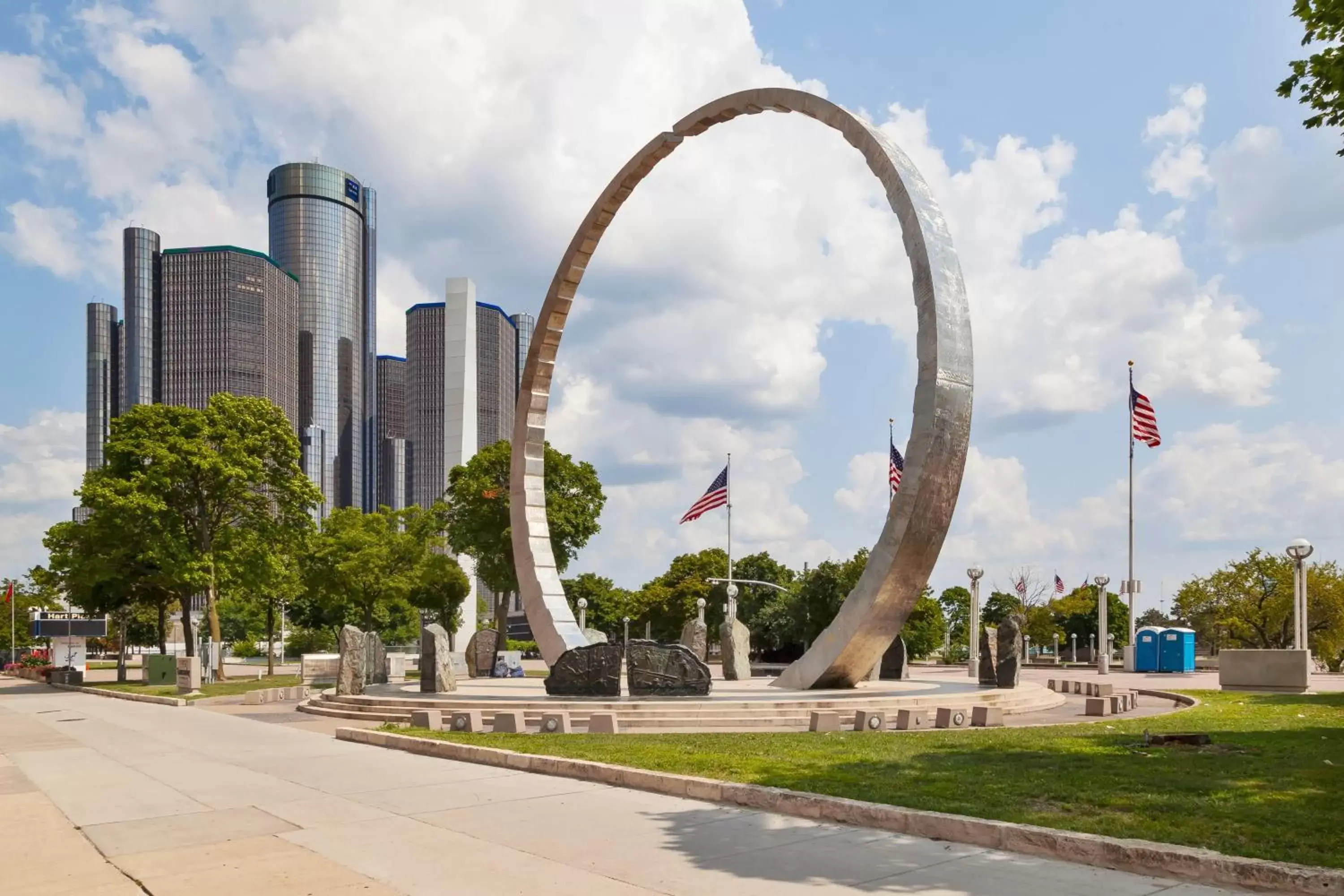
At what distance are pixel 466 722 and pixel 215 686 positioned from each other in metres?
23.6

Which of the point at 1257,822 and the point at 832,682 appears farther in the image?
the point at 832,682

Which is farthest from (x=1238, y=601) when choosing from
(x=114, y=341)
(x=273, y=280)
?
(x=114, y=341)

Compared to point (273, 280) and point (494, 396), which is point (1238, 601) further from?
point (273, 280)

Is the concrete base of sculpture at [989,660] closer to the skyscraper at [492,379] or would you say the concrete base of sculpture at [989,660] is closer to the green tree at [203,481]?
the green tree at [203,481]

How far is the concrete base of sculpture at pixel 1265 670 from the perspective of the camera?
2653 centimetres

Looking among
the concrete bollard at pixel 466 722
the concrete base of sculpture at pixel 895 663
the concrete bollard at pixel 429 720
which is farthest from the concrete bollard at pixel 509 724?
the concrete base of sculpture at pixel 895 663

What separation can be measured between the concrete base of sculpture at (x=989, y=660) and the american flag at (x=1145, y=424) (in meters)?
14.6

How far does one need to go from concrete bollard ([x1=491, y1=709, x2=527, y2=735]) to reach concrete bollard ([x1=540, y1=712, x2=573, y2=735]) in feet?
1.12

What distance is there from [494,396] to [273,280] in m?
60.9

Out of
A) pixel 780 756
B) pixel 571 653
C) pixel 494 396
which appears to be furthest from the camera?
pixel 494 396

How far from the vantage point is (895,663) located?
1135 inches

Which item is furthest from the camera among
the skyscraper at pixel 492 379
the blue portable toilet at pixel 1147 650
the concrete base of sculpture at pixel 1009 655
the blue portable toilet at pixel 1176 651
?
the skyscraper at pixel 492 379

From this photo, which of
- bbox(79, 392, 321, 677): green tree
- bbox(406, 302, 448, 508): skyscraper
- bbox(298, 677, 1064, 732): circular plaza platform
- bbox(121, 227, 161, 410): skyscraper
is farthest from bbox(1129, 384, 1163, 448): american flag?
bbox(121, 227, 161, 410): skyscraper

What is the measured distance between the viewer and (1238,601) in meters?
50.4
